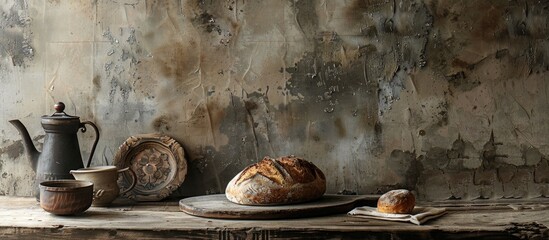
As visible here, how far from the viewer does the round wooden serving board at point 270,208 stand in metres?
2.07

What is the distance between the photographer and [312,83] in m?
2.48

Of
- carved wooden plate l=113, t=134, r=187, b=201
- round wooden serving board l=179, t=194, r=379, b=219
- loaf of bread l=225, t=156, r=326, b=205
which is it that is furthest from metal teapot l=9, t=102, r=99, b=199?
loaf of bread l=225, t=156, r=326, b=205

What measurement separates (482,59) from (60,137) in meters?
1.48

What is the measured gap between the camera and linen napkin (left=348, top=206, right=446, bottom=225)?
203 cm

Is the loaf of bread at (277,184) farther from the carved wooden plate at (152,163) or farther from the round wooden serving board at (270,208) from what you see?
the carved wooden plate at (152,163)

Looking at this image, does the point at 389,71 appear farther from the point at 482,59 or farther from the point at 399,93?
the point at 482,59

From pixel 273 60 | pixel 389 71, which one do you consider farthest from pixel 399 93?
pixel 273 60

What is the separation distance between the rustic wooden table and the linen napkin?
0.08 feet

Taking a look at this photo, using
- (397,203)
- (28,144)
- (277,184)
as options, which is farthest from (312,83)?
(28,144)

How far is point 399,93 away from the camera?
2471mm

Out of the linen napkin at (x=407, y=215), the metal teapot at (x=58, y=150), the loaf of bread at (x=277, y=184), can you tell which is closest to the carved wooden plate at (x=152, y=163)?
the metal teapot at (x=58, y=150)

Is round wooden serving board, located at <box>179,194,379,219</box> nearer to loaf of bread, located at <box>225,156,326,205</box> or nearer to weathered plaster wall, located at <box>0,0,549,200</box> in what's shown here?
loaf of bread, located at <box>225,156,326,205</box>

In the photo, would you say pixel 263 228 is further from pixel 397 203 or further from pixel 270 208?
pixel 397 203

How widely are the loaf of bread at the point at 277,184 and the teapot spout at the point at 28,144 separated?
70 centimetres
